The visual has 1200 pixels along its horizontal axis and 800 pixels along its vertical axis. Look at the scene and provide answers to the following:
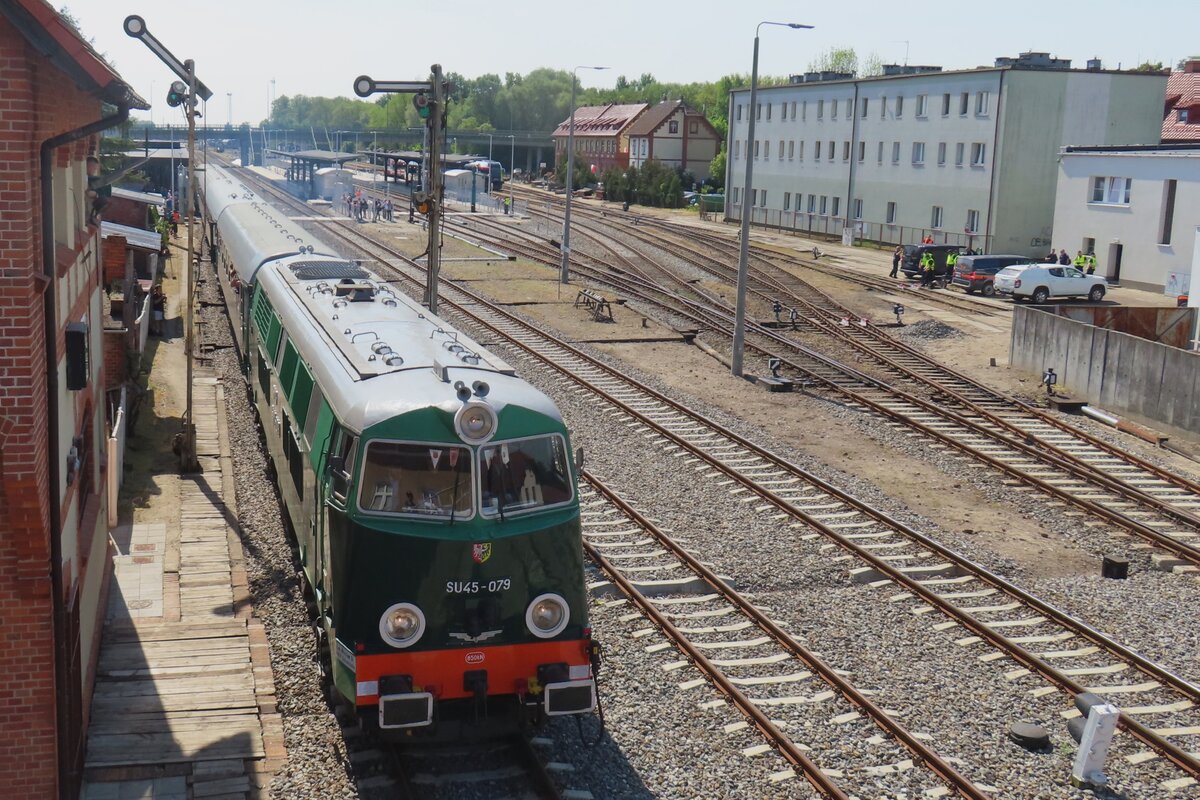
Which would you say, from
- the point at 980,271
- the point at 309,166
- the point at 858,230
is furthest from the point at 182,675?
the point at 309,166

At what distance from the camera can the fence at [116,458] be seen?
15352mm

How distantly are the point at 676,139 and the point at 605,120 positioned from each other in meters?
12.2

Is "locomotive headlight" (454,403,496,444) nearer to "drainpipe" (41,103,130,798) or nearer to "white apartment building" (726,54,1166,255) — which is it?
"drainpipe" (41,103,130,798)

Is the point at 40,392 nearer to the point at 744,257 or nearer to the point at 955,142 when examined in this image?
the point at 744,257

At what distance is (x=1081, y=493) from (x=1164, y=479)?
6.98 feet

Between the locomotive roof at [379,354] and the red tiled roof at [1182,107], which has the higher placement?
the red tiled roof at [1182,107]

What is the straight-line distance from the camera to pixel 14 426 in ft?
26.5

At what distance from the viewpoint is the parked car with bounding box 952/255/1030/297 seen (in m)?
42.3

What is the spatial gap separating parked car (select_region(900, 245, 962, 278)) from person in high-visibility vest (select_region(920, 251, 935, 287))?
0.85 metres

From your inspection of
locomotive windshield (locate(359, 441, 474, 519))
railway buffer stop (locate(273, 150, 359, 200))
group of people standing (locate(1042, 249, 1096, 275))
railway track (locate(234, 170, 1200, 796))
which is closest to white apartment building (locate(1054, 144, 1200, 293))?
group of people standing (locate(1042, 249, 1096, 275))

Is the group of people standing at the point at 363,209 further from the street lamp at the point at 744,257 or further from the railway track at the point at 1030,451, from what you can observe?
the street lamp at the point at 744,257

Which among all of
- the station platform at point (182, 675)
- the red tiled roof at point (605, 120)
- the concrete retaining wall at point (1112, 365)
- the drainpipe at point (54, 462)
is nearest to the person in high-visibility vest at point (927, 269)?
the concrete retaining wall at point (1112, 365)

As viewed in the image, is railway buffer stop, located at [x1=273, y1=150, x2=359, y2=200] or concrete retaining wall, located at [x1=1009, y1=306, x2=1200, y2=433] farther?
railway buffer stop, located at [x1=273, y1=150, x2=359, y2=200]

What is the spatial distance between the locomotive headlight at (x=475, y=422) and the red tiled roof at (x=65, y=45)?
337 centimetres
